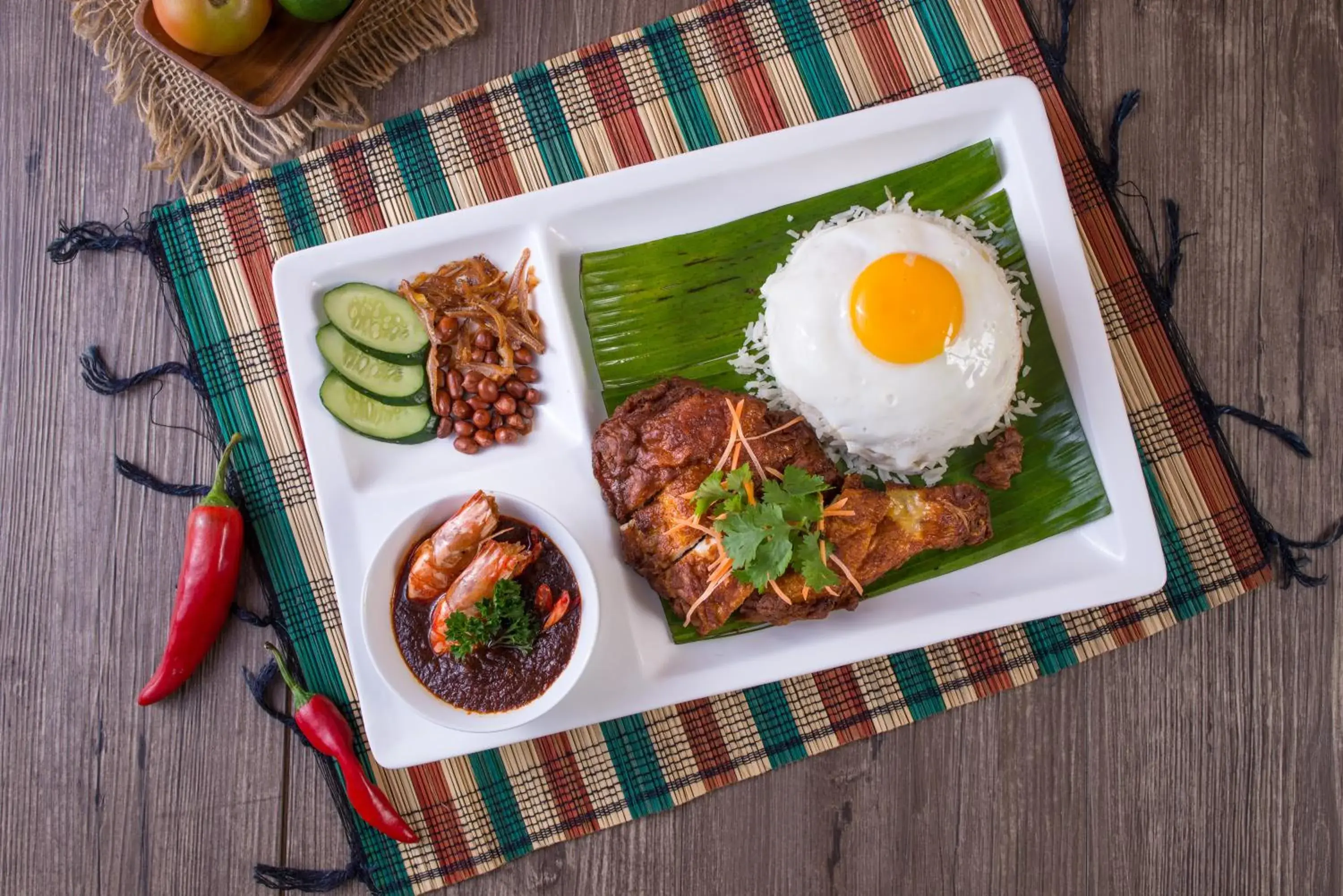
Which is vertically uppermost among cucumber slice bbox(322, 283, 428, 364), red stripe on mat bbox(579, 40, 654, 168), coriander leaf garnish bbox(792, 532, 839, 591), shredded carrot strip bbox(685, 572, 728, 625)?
red stripe on mat bbox(579, 40, 654, 168)

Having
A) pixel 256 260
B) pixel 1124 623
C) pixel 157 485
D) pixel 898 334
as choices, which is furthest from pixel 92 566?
pixel 1124 623

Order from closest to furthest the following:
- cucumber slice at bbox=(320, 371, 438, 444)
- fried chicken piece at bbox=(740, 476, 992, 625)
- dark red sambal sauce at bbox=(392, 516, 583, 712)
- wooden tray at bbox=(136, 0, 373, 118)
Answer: dark red sambal sauce at bbox=(392, 516, 583, 712), fried chicken piece at bbox=(740, 476, 992, 625), cucumber slice at bbox=(320, 371, 438, 444), wooden tray at bbox=(136, 0, 373, 118)

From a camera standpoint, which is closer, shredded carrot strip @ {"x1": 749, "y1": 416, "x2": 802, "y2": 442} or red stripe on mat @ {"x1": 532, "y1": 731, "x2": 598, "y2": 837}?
shredded carrot strip @ {"x1": 749, "y1": 416, "x2": 802, "y2": 442}

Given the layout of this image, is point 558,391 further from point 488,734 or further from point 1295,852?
point 1295,852

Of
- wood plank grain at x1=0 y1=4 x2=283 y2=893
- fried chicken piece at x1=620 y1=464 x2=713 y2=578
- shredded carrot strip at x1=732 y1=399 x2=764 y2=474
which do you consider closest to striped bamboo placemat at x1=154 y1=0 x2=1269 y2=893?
wood plank grain at x1=0 y1=4 x2=283 y2=893

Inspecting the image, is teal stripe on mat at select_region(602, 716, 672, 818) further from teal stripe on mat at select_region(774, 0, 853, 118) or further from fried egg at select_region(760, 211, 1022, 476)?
teal stripe on mat at select_region(774, 0, 853, 118)

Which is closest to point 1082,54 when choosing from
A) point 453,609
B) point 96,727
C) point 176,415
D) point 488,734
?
point 453,609
